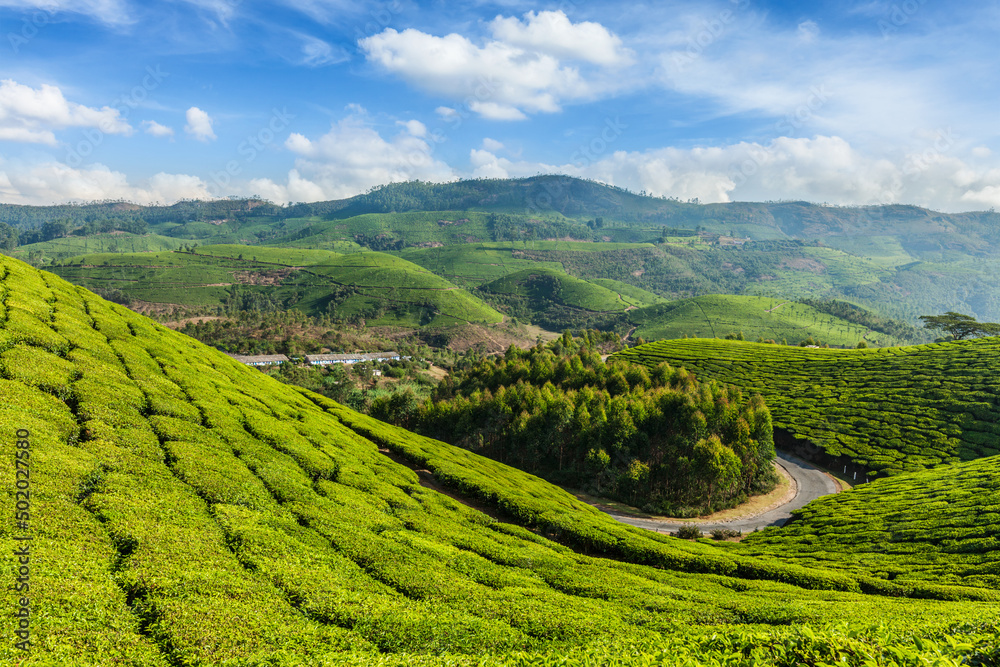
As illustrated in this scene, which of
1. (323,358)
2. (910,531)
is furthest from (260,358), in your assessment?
(910,531)

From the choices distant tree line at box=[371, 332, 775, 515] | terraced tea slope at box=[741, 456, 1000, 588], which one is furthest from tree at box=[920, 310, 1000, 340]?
terraced tea slope at box=[741, 456, 1000, 588]

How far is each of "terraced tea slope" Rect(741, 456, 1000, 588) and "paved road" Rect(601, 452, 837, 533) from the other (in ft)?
21.2

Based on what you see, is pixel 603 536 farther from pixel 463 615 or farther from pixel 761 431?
pixel 761 431

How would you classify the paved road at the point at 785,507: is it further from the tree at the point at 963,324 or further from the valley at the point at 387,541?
the tree at the point at 963,324

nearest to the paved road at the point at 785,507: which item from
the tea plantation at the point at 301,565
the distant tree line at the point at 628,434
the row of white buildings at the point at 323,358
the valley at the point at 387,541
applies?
the valley at the point at 387,541

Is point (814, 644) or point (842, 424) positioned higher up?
point (814, 644)

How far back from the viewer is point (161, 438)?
24.7m

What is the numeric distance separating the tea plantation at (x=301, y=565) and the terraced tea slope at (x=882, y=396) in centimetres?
5279

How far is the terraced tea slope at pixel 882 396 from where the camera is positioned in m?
69.6

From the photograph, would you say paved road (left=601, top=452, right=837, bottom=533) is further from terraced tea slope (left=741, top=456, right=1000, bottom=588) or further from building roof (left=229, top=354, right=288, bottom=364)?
building roof (left=229, top=354, right=288, bottom=364)

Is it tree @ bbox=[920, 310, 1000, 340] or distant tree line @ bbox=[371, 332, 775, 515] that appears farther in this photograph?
tree @ bbox=[920, 310, 1000, 340]

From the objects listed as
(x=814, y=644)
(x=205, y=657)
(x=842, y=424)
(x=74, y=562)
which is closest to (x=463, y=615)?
(x=205, y=657)

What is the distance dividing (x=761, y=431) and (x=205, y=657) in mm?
74023

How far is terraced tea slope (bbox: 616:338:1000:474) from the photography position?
69625 millimetres
